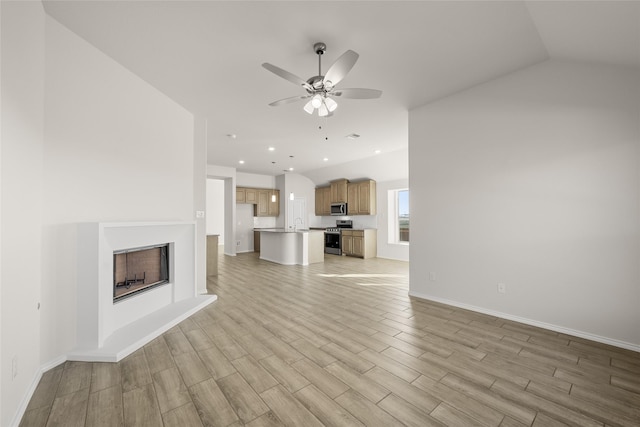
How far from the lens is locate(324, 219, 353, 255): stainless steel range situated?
8.91 meters

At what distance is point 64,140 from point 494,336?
456 cm

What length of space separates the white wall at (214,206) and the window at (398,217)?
724cm

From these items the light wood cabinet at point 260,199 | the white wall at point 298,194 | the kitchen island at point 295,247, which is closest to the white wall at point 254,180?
the light wood cabinet at point 260,199

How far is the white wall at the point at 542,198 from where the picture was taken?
97.6 inches

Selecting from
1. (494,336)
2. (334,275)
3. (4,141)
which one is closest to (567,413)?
(494,336)

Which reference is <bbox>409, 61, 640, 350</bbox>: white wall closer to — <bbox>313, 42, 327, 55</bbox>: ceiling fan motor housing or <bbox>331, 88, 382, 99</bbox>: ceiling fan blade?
<bbox>331, 88, 382, 99</bbox>: ceiling fan blade

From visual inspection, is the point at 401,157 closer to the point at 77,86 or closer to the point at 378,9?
the point at 378,9

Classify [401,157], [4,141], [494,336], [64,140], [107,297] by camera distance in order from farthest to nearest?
1. [401,157]
2. [494,336]
3. [107,297]
4. [64,140]
5. [4,141]

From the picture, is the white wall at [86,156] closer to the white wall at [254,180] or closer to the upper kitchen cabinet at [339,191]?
the white wall at [254,180]

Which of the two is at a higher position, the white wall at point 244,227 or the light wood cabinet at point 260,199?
the light wood cabinet at point 260,199

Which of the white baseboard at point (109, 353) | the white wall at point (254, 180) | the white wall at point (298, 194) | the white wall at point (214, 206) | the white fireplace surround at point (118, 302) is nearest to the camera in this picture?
the white baseboard at point (109, 353)

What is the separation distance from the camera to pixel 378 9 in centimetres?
211

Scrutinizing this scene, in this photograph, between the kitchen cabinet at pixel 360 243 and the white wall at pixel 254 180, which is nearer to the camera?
the kitchen cabinet at pixel 360 243

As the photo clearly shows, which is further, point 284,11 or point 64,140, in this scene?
point 64,140
